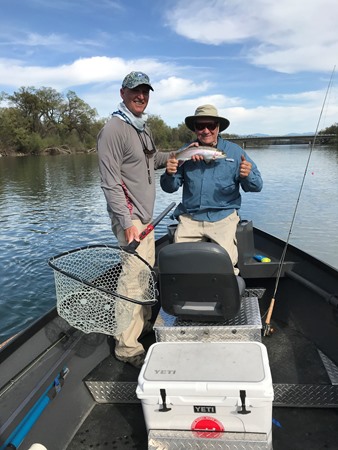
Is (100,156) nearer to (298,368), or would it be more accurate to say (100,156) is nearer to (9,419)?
(9,419)

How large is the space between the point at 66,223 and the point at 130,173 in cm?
1115

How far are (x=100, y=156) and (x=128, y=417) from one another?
1.98 meters

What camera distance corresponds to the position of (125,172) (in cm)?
315

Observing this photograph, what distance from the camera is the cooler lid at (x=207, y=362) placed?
1.96 meters

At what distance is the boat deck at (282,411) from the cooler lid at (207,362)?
0.73 m

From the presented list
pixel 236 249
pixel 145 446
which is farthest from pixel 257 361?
pixel 236 249

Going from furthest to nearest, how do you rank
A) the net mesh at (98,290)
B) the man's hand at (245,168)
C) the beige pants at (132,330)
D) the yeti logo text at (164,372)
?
the man's hand at (245,168), the beige pants at (132,330), the net mesh at (98,290), the yeti logo text at (164,372)

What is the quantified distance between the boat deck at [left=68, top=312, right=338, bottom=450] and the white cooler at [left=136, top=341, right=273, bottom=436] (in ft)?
2.06

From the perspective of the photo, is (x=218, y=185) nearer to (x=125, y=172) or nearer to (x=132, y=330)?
(x=125, y=172)

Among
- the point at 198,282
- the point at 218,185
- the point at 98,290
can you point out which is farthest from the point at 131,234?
the point at 218,185

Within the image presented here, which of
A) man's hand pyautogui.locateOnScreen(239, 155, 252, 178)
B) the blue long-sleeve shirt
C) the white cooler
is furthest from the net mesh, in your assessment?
man's hand pyautogui.locateOnScreen(239, 155, 252, 178)

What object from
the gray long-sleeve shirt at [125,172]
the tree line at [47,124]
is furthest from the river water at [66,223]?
the tree line at [47,124]

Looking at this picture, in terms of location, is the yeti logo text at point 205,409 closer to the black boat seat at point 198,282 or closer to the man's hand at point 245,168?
the black boat seat at point 198,282

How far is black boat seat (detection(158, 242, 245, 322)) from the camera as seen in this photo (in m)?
2.38
